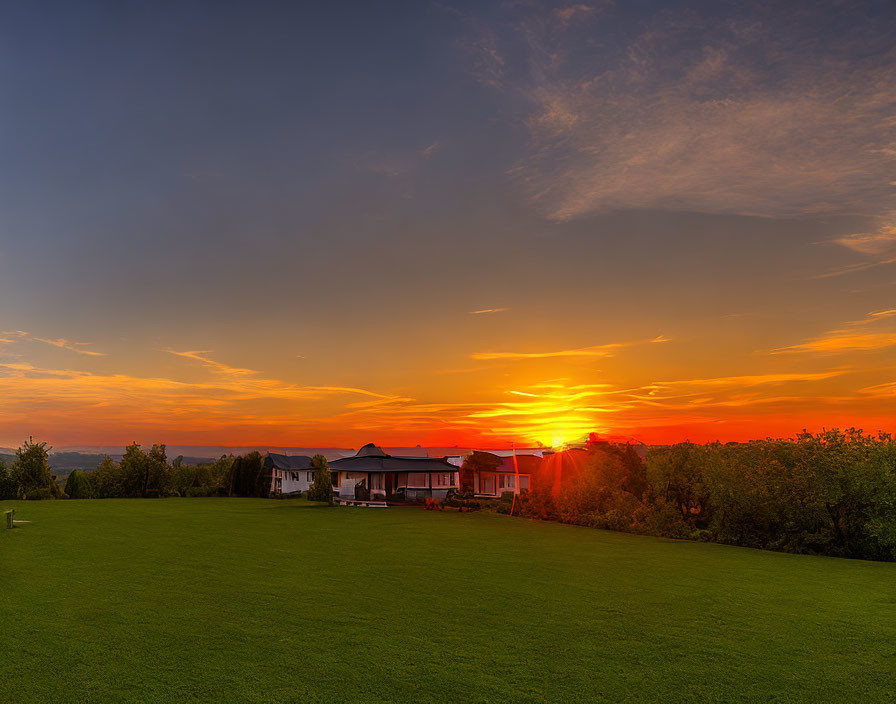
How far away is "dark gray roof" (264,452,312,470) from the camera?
54344mm

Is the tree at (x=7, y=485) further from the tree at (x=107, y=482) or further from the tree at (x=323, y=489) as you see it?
the tree at (x=323, y=489)

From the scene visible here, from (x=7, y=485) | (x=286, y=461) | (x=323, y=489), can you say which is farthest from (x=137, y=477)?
(x=286, y=461)

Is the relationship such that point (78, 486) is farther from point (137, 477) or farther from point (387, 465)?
point (387, 465)

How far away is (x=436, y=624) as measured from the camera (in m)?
8.32

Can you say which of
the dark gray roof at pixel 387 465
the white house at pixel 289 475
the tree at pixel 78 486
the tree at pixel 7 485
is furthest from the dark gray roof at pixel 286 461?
the tree at pixel 7 485

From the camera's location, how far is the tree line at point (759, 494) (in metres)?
15.7

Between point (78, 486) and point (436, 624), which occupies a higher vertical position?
point (78, 486)

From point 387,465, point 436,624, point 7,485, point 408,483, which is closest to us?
point 436,624

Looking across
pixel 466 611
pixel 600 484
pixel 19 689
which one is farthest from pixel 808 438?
pixel 19 689

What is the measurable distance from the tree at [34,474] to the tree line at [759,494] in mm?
32503

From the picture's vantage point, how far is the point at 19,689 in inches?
243

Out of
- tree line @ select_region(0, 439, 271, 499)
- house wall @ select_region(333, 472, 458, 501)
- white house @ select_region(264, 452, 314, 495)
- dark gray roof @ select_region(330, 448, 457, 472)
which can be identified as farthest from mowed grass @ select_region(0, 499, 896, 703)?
white house @ select_region(264, 452, 314, 495)

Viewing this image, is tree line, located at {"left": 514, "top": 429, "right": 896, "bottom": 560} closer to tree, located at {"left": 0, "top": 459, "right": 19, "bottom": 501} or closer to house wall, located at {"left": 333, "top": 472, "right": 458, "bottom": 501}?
house wall, located at {"left": 333, "top": 472, "right": 458, "bottom": 501}

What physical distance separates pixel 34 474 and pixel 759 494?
3998cm
